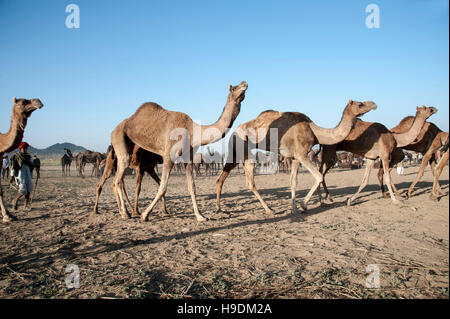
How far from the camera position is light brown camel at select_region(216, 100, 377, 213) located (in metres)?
7.52

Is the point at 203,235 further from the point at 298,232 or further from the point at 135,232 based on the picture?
the point at 298,232

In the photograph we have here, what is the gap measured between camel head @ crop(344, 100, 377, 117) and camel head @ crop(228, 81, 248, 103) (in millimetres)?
3465

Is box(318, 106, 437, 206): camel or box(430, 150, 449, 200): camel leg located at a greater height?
box(318, 106, 437, 206): camel

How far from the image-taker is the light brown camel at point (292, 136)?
7.52 metres

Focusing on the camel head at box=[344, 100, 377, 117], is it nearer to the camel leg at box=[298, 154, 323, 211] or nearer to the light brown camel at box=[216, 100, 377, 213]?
the light brown camel at box=[216, 100, 377, 213]

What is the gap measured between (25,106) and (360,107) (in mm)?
8659

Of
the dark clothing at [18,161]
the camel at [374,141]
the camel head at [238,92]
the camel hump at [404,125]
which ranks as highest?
the camel head at [238,92]

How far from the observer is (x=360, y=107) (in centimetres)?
749

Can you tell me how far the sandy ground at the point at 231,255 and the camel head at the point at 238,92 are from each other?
2942 mm

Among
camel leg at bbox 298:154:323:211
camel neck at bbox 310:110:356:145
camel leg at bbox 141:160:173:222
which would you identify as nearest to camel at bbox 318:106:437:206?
camel neck at bbox 310:110:356:145

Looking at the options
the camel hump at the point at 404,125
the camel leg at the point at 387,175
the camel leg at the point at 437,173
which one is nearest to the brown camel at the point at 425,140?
the camel hump at the point at 404,125

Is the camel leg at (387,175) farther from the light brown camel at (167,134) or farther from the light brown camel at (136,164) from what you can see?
the light brown camel at (136,164)
